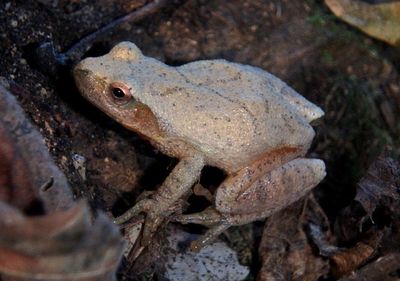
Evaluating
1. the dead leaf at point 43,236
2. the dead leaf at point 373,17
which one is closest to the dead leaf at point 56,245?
the dead leaf at point 43,236

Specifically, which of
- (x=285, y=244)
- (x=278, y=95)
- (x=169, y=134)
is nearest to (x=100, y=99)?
(x=169, y=134)

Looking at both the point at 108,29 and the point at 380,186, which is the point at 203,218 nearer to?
the point at 380,186

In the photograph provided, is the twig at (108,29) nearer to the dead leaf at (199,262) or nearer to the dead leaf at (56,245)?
the dead leaf at (199,262)

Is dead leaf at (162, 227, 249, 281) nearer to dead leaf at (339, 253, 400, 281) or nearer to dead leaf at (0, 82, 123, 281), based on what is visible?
dead leaf at (339, 253, 400, 281)

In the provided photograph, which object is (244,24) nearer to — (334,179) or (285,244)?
(334,179)

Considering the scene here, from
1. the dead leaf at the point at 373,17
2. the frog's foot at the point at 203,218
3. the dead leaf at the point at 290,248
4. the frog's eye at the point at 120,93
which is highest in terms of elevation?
the frog's eye at the point at 120,93

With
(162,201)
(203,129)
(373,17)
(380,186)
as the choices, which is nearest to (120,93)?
(203,129)

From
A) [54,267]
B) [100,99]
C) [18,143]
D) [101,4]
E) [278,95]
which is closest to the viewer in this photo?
[54,267]
